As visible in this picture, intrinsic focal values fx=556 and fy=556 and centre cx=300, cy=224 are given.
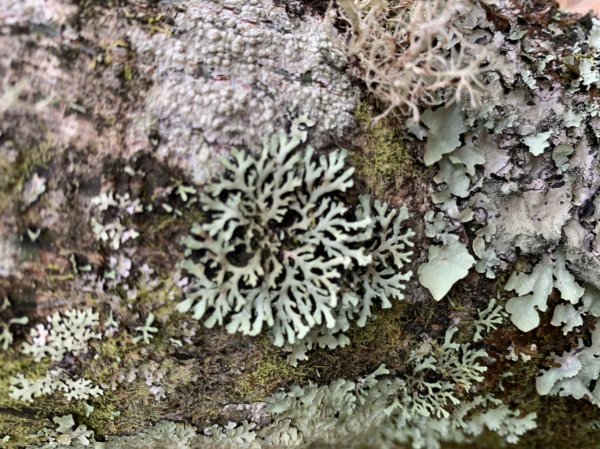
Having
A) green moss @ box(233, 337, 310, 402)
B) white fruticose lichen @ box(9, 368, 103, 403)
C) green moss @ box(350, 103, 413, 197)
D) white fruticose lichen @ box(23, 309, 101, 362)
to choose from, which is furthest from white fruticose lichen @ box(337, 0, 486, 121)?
white fruticose lichen @ box(9, 368, 103, 403)

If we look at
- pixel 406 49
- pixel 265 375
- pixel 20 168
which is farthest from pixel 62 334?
pixel 406 49

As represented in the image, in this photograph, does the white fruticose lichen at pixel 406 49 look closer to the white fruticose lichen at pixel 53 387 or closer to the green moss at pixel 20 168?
the green moss at pixel 20 168

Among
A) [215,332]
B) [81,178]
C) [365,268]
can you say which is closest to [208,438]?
[215,332]


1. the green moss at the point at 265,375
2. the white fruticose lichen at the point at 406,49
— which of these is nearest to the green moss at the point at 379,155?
the white fruticose lichen at the point at 406,49

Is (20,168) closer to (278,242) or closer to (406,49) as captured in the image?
(278,242)

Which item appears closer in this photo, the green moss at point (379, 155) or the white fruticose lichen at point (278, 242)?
the white fruticose lichen at point (278, 242)

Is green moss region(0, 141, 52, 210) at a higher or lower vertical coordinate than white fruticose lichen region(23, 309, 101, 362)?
higher

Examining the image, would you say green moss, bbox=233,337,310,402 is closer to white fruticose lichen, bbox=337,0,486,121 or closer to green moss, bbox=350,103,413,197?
green moss, bbox=350,103,413,197
